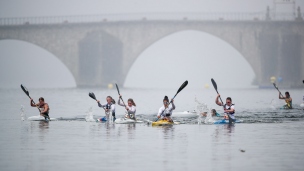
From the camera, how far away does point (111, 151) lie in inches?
964

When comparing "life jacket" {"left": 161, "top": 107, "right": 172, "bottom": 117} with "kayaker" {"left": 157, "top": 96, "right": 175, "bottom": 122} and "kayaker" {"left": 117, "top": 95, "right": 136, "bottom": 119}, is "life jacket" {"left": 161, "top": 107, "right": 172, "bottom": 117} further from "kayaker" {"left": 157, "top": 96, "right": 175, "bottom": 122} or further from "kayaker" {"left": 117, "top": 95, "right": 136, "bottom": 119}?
"kayaker" {"left": 117, "top": 95, "right": 136, "bottom": 119}

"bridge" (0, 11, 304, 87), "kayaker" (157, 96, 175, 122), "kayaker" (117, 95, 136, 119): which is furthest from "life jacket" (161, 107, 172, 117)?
"bridge" (0, 11, 304, 87)

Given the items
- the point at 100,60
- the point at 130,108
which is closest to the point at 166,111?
the point at 130,108

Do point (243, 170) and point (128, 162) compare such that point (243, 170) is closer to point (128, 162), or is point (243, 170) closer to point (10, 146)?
point (128, 162)

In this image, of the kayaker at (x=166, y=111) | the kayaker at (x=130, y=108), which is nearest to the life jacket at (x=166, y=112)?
the kayaker at (x=166, y=111)

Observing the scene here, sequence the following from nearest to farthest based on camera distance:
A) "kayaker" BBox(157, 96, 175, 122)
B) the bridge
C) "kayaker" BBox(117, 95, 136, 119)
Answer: "kayaker" BBox(157, 96, 175, 122) → "kayaker" BBox(117, 95, 136, 119) → the bridge

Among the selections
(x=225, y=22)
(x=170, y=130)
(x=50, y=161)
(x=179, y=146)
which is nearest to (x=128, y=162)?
(x=50, y=161)

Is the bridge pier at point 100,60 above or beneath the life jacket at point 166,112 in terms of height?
above

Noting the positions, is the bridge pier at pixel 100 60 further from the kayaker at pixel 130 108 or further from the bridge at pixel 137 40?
the kayaker at pixel 130 108

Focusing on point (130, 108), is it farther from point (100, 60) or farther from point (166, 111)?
point (100, 60)

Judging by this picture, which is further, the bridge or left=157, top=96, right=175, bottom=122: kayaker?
the bridge

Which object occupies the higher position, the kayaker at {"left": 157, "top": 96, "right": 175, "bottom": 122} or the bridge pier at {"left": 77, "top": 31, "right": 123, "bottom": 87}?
the bridge pier at {"left": 77, "top": 31, "right": 123, "bottom": 87}

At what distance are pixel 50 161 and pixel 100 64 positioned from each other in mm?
104934

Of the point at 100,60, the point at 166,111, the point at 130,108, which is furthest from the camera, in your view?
the point at 100,60
